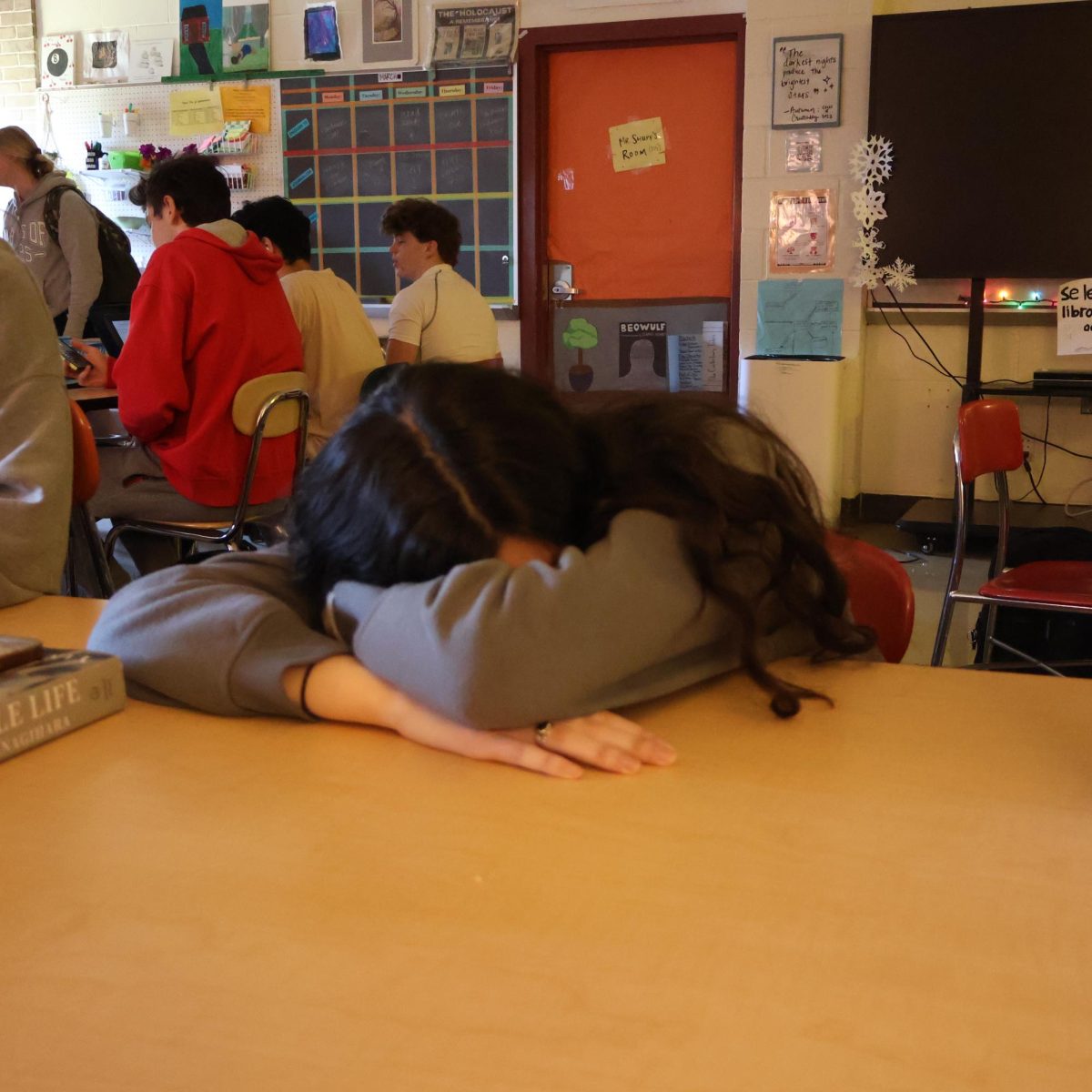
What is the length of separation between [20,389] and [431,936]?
105 centimetres

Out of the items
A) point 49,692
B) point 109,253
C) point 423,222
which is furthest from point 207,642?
point 109,253

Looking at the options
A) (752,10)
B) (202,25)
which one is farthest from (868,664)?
(202,25)

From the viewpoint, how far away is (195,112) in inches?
202

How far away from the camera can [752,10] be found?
4.32 meters

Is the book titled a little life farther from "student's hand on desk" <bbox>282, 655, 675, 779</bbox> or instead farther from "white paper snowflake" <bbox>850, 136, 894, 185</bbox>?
"white paper snowflake" <bbox>850, 136, 894, 185</bbox>

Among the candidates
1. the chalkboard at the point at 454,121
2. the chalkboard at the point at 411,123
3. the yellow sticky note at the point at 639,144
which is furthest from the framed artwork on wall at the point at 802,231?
the chalkboard at the point at 411,123

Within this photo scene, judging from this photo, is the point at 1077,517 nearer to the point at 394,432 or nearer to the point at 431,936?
the point at 394,432

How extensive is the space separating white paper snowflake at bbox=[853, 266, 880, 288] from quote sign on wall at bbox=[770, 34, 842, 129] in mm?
543

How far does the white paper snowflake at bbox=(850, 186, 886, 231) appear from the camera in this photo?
420 cm

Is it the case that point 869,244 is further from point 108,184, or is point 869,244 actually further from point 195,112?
point 108,184

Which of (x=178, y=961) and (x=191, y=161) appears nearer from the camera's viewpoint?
(x=178, y=961)

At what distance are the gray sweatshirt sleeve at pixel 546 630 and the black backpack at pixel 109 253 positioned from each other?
12.1 feet

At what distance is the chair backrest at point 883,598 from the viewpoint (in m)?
1.24

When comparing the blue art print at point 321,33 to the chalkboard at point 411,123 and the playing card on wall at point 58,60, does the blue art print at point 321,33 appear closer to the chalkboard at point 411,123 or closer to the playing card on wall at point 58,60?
the chalkboard at point 411,123
